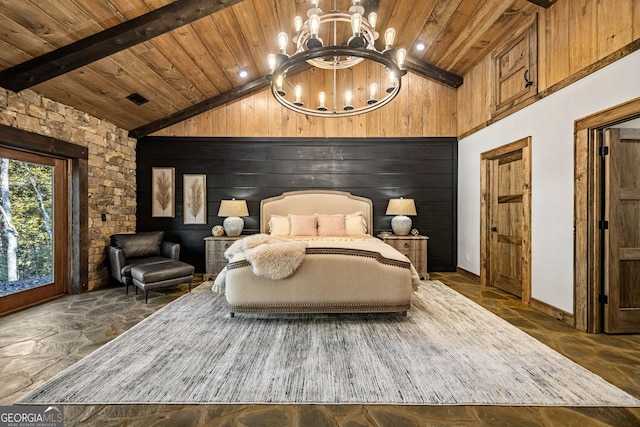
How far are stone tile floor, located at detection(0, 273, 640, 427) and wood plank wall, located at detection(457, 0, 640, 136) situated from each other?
2.52 meters

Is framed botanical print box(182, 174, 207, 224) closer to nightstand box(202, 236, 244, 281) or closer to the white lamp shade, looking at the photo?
the white lamp shade

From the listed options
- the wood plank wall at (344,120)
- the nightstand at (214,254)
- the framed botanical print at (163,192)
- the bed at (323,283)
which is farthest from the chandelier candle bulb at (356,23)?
the framed botanical print at (163,192)

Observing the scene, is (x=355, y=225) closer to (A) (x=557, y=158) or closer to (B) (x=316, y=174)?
(B) (x=316, y=174)

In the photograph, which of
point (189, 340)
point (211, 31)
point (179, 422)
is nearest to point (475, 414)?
point (179, 422)

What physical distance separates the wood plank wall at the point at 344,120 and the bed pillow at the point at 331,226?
1.59 metres

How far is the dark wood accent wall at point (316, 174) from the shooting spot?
5.23 metres

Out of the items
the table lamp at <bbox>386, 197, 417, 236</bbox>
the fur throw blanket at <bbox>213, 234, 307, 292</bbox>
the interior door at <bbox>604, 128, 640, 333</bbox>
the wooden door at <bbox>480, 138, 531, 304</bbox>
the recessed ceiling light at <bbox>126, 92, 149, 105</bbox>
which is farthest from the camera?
the table lamp at <bbox>386, 197, 417, 236</bbox>

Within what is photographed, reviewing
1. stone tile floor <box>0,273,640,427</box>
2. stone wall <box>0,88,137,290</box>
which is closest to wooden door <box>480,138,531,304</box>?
stone tile floor <box>0,273,640,427</box>

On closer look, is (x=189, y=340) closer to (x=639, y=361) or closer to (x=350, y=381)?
(x=350, y=381)

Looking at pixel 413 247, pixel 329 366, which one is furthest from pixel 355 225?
pixel 329 366

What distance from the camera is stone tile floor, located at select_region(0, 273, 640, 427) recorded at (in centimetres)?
156

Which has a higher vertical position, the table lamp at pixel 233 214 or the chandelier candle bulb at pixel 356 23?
the chandelier candle bulb at pixel 356 23

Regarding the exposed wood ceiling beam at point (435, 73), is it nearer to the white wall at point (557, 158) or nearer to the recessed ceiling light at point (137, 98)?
the white wall at point (557, 158)

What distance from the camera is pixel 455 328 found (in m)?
2.74
